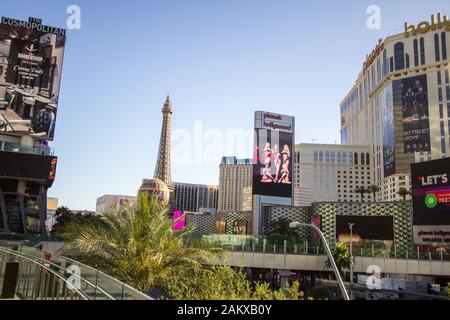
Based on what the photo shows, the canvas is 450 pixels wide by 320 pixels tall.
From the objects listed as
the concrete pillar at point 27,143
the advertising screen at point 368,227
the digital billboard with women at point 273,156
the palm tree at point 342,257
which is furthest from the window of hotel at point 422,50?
the concrete pillar at point 27,143

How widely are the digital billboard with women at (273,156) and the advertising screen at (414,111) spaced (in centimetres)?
7558

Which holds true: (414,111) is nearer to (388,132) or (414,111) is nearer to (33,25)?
(388,132)

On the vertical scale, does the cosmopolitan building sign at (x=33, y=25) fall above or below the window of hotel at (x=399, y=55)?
below

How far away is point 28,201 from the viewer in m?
63.4

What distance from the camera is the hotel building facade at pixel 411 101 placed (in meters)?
126

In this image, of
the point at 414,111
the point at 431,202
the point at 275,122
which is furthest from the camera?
the point at 414,111

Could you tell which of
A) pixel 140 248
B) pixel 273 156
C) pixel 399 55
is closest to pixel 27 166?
pixel 273 156

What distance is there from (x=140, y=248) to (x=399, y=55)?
143 meters

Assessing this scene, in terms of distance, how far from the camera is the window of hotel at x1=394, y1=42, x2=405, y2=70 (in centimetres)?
13675

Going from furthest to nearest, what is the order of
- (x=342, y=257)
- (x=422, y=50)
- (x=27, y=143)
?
(x=422, y=50) < (x=27, y=143) < (x=342, y=257)

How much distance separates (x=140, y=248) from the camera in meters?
15.9

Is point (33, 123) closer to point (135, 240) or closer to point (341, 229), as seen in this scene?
point (341, 229)

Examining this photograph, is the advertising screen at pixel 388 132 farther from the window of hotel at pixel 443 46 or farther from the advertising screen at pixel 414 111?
the window of hotel at pixel 443 46
